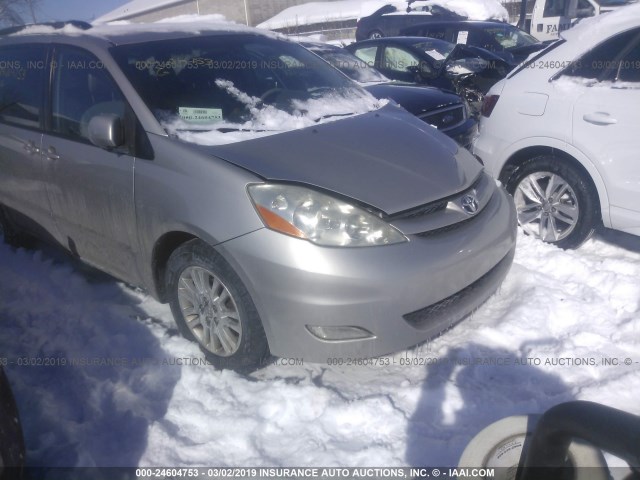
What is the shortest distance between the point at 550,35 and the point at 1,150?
15.6 metres

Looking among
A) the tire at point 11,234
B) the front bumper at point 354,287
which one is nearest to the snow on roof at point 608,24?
the front bumper at point 354,287

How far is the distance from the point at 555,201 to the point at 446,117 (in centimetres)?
192

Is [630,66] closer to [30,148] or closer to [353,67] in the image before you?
[353,67]

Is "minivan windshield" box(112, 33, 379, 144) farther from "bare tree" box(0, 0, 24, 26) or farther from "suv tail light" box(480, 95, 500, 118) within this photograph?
"bare tree" box(0, 0, 24, 26)

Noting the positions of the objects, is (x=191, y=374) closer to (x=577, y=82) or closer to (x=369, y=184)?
(x=369, y=184)

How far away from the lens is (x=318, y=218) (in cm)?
219

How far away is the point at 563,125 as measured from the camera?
11.4 ft

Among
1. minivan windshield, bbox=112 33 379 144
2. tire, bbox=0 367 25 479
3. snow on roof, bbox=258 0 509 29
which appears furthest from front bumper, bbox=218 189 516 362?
snow on roof, bbox=258 0 509 29

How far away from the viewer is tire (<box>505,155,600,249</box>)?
3.50m

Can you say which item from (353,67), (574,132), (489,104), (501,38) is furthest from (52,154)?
(501,38)

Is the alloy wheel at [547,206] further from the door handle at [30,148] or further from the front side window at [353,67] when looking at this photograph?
the door handle at [30,148]

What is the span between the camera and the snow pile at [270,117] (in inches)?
101

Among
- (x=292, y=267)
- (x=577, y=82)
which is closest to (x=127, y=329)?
(x=292, y=267)

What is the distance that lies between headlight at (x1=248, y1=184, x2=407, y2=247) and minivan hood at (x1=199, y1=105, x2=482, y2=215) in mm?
61
